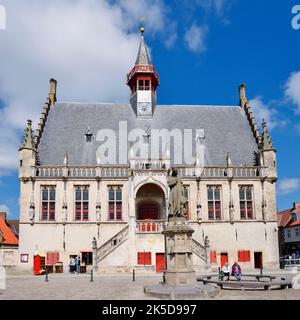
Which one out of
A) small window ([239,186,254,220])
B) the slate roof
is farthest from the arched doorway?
small window ([239,186,254,220])

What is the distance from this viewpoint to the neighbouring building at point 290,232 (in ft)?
160

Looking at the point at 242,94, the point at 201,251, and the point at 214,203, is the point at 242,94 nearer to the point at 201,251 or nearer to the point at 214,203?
the point at 214,203

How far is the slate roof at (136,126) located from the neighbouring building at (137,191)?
11 centimetres

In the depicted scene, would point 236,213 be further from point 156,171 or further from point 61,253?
point 61,253

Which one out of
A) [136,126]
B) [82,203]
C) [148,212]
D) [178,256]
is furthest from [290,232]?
[178,256]

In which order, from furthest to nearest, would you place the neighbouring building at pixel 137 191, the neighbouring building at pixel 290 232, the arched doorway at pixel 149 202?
1. the neighbouring building at pixel 290 232
2. the arched doorway at pixel 149 202
3. the neighbouring building at pixel 137 191

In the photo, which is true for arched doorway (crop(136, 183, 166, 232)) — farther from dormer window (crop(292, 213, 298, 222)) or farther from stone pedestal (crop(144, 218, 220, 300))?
dormer window (crop(292, 213, 298, 222))

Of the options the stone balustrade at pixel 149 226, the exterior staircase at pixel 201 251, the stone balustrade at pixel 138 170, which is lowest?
the exterior staircase at pixel 201 251

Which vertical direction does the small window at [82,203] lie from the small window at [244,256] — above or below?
above

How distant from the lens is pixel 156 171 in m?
28.3

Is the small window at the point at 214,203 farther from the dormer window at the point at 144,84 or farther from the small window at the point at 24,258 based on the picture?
the small window at the point at 24,258

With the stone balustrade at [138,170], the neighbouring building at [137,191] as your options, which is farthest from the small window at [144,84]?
the stone balustrade at [138,170]

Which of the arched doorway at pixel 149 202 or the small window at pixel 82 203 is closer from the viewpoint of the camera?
the small window at pixel 82 203

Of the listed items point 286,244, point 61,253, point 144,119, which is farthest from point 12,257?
point 286,244
